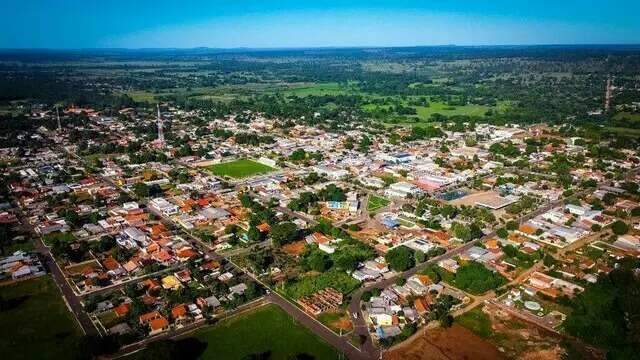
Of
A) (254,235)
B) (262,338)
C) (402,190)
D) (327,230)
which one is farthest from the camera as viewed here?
(402,190)

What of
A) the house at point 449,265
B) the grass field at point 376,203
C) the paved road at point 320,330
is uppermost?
the grass field at point 376,203

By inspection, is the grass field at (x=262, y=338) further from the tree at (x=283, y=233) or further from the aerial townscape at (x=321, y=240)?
the tree at (x=283, y=233)

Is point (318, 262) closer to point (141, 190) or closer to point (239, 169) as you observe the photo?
point (141, 190)

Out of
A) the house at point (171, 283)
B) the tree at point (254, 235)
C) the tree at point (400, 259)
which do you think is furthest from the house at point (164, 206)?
the tree at point (400, 259)

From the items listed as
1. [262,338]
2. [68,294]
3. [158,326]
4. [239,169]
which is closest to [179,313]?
[158,326]

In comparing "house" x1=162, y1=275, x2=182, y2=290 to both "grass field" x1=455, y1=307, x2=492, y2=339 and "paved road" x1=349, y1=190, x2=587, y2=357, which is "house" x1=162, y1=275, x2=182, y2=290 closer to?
"paved road" x1=349, y1=190, x2=587, y2=357

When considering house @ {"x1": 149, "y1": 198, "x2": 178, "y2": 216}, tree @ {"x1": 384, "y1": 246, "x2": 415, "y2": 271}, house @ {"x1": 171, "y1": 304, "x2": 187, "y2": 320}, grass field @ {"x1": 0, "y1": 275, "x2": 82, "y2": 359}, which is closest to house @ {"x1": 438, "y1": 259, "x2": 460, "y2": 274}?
tree @ {"x1": 384, "y1": 246, "x2": 415, "y2": 271}
